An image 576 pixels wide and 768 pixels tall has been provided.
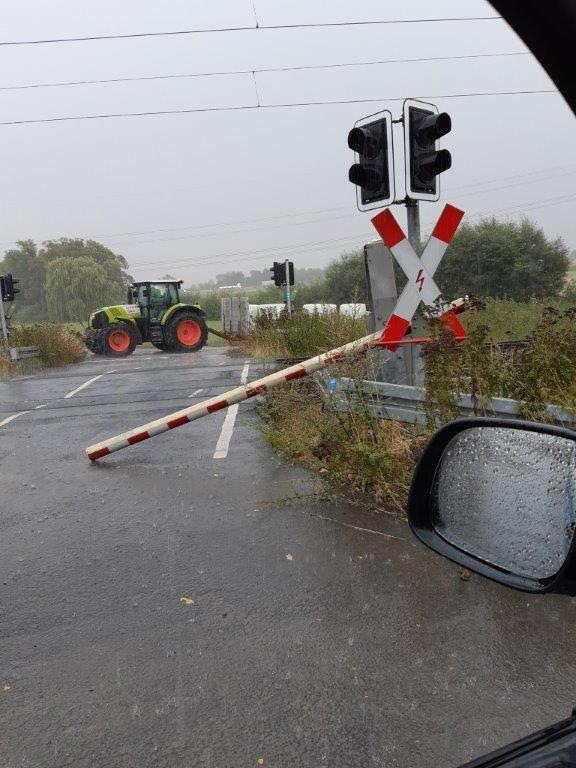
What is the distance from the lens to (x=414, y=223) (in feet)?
17.9

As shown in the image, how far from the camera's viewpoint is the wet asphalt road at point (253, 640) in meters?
2.23

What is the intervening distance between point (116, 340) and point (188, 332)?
2.74 m

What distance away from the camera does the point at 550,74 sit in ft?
3.38

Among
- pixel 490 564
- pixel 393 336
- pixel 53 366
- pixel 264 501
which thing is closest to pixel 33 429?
pixel 264 501

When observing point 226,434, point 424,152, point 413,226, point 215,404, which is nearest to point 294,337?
point 226,434

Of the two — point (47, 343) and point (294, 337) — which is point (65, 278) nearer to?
point (47, 343)

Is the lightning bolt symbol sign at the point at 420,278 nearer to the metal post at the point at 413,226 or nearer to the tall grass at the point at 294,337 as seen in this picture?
the metal post at the point at 413,226

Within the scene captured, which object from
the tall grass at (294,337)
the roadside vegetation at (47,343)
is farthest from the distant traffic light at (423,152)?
the roadside vegetation at (47,343)

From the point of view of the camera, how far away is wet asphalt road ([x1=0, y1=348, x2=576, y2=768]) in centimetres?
223

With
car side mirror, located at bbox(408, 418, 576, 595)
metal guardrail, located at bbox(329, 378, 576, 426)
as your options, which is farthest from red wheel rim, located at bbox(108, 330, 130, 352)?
car side mirror, located at bbox(408, 418, 576, 595)

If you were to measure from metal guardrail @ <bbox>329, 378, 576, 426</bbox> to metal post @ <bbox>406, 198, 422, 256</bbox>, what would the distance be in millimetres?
1414

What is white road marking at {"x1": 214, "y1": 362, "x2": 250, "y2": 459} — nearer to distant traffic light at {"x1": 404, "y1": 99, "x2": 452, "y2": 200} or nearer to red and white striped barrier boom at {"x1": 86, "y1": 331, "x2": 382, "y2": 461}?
red and white striped barrier boom at {"x1": 86, "y1": 331, "x2": 382, "y2": 461}

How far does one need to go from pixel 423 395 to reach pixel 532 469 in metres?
3.42

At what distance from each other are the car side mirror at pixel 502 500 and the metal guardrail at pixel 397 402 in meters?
2.87
